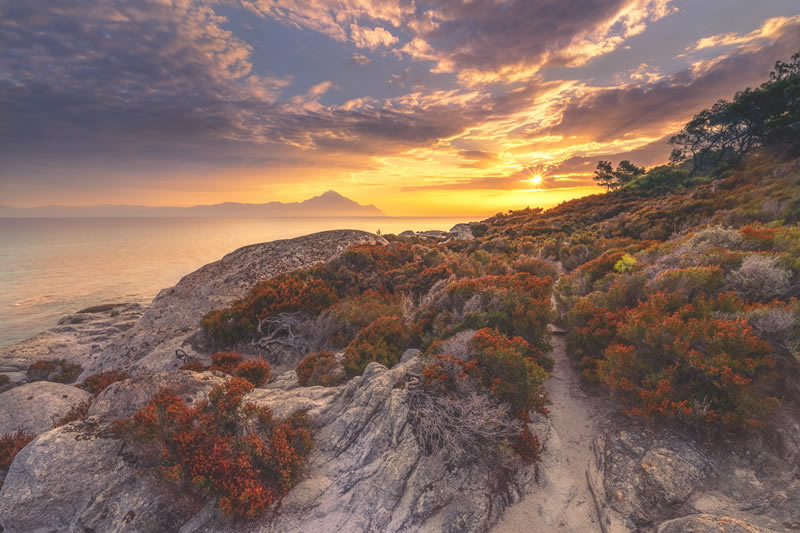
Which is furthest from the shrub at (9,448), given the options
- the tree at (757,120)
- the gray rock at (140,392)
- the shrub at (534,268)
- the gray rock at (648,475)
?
the tree at (757,120)

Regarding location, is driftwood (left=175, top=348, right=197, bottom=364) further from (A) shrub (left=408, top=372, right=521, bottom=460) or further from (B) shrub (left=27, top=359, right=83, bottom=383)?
(B) shrub (left=27, top=359, right=83, bottom=383)

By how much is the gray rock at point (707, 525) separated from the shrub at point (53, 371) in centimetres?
2322

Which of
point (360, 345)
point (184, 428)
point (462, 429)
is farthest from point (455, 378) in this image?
point (184, 428)

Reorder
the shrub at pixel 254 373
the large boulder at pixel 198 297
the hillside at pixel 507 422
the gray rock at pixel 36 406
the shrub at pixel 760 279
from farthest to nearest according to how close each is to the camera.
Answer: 1. the large boulder at pixel 198 297
2. the gray rock at pixel 36 406
3. the shrub at pixel 254 373
4. the shrub at pixel 760 279
5. the hillside at pixel 507 422

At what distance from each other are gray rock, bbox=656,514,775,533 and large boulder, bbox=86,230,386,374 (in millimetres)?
11412

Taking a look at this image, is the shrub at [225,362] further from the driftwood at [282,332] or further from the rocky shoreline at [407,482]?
the rocky shoreline at [407,482]

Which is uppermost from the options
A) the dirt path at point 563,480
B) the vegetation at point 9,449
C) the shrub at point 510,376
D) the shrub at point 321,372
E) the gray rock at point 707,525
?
the shrub at point 510,376

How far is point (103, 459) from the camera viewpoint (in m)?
4.74

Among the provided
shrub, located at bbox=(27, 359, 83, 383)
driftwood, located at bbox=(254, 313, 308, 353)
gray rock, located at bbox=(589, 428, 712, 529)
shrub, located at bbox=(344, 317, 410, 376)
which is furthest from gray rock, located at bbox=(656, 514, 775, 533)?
shrub, located at bbox=(27, 359, 83, 383)

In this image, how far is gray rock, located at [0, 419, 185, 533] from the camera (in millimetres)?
4164

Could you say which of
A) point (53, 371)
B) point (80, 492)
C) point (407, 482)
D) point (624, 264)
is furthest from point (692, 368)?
point (53, 371)

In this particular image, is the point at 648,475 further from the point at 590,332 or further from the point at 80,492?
the point at 80,492

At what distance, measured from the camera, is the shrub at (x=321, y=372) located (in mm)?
7211

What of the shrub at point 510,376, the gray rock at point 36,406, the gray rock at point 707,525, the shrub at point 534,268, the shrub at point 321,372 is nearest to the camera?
the gray rock at point 707,525
